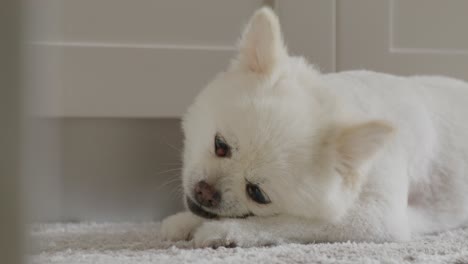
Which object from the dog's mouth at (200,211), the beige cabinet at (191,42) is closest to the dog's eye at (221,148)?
the dog's mouth at (200,211)

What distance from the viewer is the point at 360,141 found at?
1.43 m

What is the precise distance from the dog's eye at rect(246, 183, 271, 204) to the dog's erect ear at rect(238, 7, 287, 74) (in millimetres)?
288

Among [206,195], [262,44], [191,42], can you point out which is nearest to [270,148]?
[206,195]

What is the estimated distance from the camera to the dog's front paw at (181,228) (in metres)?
1.56

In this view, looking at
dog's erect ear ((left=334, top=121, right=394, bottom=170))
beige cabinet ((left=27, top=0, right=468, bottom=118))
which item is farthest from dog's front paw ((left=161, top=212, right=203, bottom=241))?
beige cabinet ((left=27, top=0, right=468, bottom=118))

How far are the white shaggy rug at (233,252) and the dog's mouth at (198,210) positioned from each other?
8cm

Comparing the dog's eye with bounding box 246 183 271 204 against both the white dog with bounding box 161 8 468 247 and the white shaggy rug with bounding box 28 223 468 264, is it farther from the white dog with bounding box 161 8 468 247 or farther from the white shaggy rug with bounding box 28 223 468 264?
the white shaggy rug with bounding box 28 223 468 264

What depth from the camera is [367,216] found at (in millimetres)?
1505

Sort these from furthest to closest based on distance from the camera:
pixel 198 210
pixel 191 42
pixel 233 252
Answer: pixel 191 42 → pixel 198 210 → pixel 233 252

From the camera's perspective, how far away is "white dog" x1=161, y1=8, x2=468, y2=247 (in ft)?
4.62

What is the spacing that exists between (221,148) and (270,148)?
0.11 meters

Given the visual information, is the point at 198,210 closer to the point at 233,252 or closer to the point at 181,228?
the point at 181,228

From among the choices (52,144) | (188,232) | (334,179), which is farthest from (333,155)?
(52,144)

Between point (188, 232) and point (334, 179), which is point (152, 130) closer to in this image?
point (188, 232)
